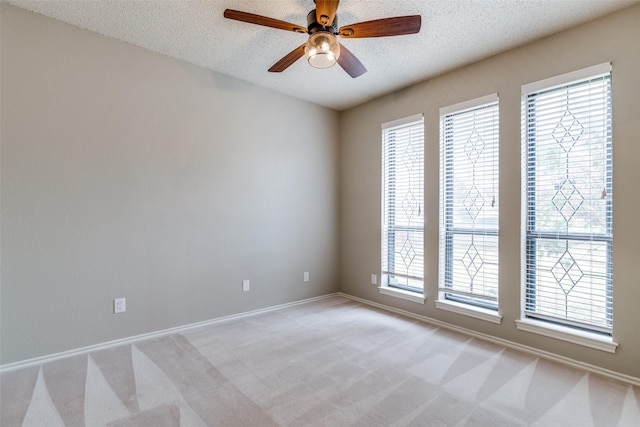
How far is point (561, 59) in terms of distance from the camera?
268cm

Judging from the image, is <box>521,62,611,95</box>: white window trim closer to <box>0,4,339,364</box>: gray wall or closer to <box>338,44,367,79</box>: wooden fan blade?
<box>338,44,367,79</box>: wooden fan blade

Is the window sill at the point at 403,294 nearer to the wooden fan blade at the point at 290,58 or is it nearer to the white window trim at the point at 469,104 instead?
the white window trim at the point at 469,104

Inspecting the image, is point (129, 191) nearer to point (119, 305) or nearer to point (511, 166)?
point (119, 305)

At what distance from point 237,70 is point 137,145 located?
4.28 feet

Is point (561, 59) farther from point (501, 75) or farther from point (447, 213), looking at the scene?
point (447, 213)

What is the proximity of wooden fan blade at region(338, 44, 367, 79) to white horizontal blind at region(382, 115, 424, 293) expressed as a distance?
4.46 ft

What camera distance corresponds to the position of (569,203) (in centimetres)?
265

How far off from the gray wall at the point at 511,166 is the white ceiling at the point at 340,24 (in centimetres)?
15

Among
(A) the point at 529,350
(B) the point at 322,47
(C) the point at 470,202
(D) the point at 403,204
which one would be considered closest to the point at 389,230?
(D) the point at 403,204

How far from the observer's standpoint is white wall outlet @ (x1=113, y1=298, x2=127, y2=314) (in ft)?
9.47

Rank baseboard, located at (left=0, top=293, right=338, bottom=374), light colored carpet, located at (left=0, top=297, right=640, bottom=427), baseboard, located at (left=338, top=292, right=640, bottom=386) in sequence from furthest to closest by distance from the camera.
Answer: baseboard, located at (left=0, top=293, right=338, bottom=374)
baseboard, located at (left=338, top=292, right=640, bottom=386)
light colored carpet, located at (left=0, top=297, right=640, bottom=427)

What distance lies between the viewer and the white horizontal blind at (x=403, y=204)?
377cm

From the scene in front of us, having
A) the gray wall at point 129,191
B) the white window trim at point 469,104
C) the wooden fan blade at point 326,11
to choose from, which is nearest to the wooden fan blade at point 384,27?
the wooden fan blade at point 326,11

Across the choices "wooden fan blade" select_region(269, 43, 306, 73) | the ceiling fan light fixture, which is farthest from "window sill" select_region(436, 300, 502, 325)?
"wooden fan blade" select_region(269, 43, 306, 73)
